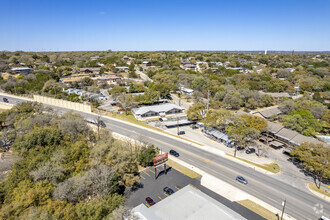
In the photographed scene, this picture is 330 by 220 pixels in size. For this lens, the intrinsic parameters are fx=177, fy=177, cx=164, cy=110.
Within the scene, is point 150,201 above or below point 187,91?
below

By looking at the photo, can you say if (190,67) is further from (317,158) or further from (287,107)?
(317,158)

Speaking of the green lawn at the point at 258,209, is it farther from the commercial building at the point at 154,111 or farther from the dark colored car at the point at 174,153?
the commercial building at the point at 154,111

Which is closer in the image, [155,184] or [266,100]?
[155,184]

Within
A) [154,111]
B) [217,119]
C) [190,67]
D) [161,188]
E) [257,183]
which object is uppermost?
[190,67]

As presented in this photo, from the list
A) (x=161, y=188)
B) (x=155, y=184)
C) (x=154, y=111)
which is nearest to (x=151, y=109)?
(x=154, y=111)

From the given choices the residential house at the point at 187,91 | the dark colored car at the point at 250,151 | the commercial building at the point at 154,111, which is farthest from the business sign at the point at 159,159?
the residential house at the point at 187,91

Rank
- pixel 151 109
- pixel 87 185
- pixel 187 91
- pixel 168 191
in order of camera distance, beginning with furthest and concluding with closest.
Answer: pixel 187 91
pixel 151 109
pixel 168 191
pixel 87 185
